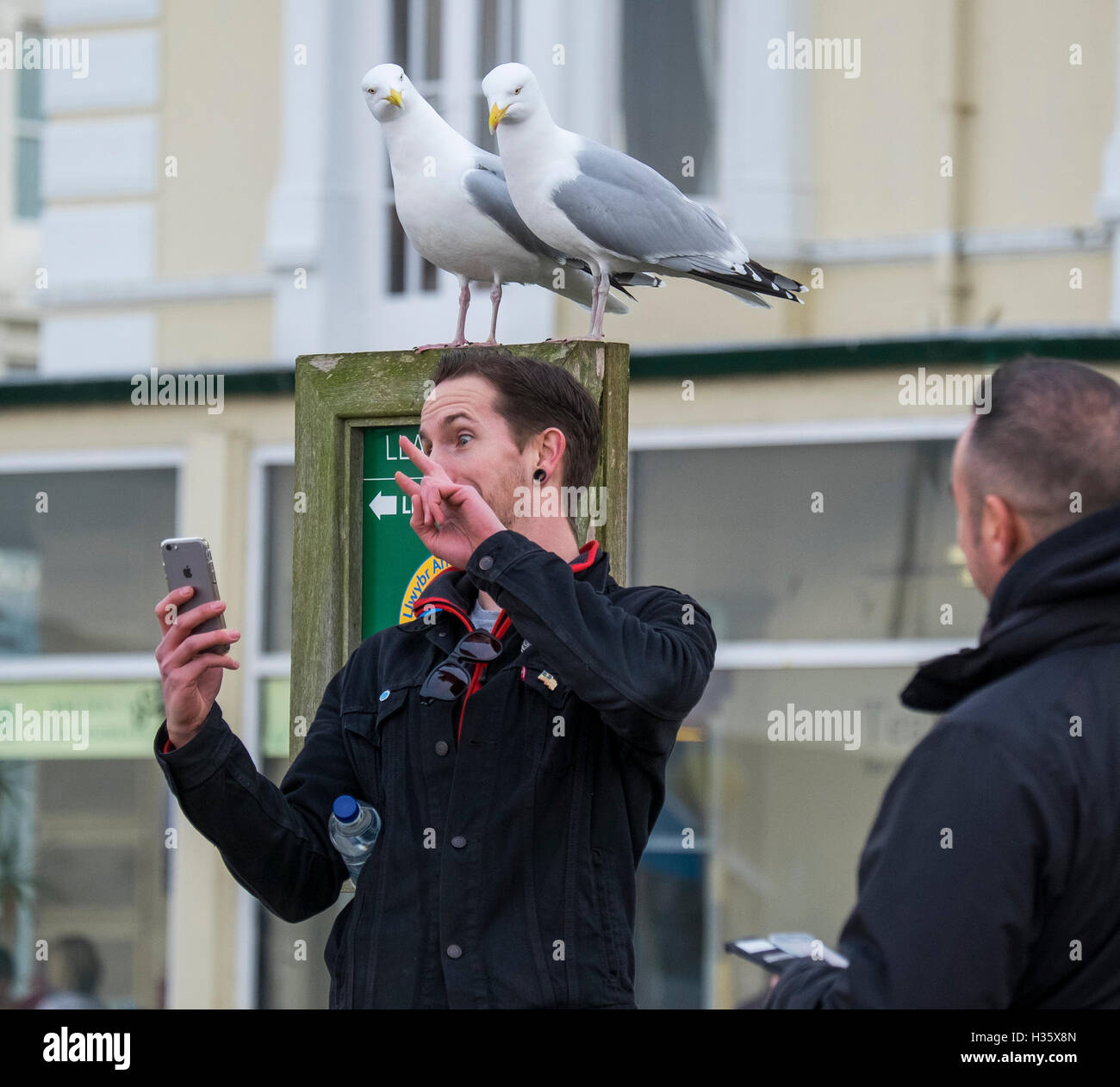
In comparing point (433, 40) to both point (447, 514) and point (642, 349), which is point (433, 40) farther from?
point (447, 514)

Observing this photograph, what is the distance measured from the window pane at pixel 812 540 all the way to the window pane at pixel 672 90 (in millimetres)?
1282

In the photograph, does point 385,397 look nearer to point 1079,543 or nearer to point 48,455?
point 1079,543

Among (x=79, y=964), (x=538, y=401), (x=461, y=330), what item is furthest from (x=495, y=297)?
(x=79, y=964)

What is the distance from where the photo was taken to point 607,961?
2141mm

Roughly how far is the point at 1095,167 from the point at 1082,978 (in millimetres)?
5482

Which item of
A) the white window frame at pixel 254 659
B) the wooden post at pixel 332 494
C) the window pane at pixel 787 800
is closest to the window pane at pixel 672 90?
the white window frame at pixel 254 659

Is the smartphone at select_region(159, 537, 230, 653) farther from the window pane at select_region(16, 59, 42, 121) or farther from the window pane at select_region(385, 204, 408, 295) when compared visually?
the window pane at select_region(16, 59, 42, 121)

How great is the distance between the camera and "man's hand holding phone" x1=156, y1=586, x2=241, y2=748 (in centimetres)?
225

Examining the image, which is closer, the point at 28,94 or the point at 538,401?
the point at 538,401

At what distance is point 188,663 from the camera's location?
2.26 metres

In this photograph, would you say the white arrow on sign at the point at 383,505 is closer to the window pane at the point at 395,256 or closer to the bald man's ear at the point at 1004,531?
the bald man's ear at the point at 1004,531

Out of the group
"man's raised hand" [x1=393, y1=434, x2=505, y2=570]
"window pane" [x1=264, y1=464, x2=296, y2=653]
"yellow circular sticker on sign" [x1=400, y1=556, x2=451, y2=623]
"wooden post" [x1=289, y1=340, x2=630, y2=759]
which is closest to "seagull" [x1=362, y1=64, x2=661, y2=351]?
"wooden post" [x1=289, y1=340, x2=630, y2=759]

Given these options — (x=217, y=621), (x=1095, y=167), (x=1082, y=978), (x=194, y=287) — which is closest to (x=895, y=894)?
(x=1082, y=978)

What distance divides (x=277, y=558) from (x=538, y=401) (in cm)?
498
